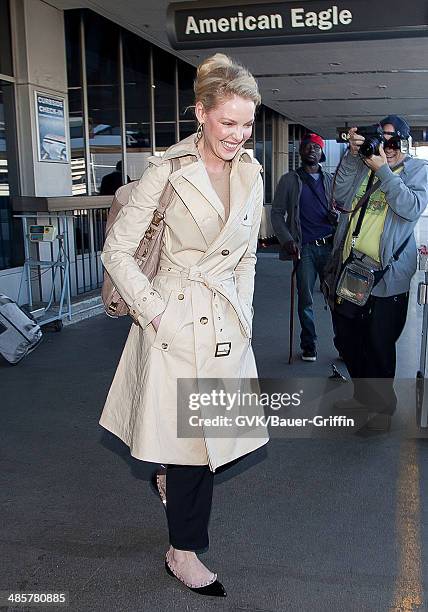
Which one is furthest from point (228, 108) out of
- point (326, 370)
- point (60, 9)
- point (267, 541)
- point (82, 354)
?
point (60, 9)

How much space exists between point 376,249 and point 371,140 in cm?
64

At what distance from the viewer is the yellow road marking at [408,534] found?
8.70 feet


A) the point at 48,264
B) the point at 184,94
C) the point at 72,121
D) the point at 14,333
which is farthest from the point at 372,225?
the point at 184,94

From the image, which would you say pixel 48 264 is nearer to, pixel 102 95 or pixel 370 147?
pixel 102 95

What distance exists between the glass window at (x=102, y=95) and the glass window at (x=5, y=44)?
1.84 m

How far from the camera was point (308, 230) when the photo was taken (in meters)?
6.07

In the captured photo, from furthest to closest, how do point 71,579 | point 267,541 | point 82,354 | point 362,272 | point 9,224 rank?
point 9,224, point 82,354, point 362,272, point 267,541, point 71,579

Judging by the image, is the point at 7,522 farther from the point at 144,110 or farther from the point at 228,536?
the point at 144,110

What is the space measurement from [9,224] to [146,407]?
5.80 metres

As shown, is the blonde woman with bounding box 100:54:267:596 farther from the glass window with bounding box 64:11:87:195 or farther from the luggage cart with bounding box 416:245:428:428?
the glass window with bounding box 64:11:87:195

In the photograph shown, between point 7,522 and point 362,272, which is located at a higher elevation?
point 362,272

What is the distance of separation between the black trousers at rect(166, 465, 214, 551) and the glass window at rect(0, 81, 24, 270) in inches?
222

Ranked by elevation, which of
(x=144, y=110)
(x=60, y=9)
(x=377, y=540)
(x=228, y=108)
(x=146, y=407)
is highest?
(x=60, y=9)

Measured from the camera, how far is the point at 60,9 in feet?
26.5
